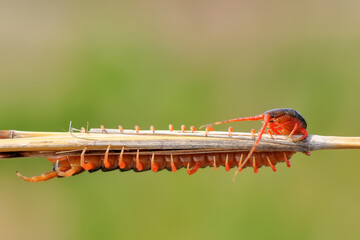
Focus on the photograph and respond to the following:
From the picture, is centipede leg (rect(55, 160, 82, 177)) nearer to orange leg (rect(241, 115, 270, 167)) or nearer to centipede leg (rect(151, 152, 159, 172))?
centipede leg (rect(151, 152, 159, 172))

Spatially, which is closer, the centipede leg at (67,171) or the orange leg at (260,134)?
the orange leg at (260,134)

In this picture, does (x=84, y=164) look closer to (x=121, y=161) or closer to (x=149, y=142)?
(x=121, y=161)

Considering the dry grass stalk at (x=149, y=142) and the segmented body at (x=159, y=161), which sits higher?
the dry grass stalk at (x=149, y=142)

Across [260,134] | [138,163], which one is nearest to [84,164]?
[138,163]

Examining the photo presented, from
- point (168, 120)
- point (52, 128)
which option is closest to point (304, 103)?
point (168, 120)

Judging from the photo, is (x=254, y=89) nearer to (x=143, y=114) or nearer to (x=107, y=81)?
(x=143, y=114)

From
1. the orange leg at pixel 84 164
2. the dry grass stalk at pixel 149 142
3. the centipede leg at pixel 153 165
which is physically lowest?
the centipede leg at pixel 153 165

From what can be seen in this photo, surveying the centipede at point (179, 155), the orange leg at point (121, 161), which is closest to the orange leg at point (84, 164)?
the centipede at point (179, 155)

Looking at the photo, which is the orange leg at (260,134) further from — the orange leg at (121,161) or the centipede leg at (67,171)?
the centipede leg at (67,171)
